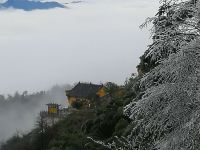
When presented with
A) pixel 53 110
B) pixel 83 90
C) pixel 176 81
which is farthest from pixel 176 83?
pixel 83 90

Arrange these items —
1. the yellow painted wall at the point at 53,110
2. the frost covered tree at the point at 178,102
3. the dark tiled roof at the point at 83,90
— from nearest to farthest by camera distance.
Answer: the frost covered tree at the point at 178,102 → the yellow painted wall at the point at 53,110 → the dark tiled roof at the point at 83,90

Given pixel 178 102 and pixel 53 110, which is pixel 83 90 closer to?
pixel 53 110

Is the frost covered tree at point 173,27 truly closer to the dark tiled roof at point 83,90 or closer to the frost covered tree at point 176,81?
the frost covered tree at point 176,81

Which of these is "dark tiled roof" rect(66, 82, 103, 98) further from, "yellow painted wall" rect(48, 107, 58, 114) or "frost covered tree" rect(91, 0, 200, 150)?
"frost covered tree" rect(91, 0, 200, 150)

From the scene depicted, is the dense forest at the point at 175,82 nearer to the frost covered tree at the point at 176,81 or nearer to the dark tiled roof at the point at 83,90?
the frost covered tree at the point at 176,81

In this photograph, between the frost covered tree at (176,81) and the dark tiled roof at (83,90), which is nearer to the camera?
the frost covered tree at (176,81)

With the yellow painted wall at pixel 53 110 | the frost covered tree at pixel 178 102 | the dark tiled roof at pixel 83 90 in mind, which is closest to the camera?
the frost covered tree at pixel 178 102

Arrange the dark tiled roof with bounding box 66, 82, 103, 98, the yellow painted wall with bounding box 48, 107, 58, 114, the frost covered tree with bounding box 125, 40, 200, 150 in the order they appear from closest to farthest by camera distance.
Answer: the frost covered tree with bounding box 125, 40, 200, 150 < the yellow painted wall with bounding box 48, 107, 58, 114 < the dark tiled roof with bounding box 66, 82, 103, 98

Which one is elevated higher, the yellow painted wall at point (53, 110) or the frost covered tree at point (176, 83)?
the frost covered tree at point (176, 83)

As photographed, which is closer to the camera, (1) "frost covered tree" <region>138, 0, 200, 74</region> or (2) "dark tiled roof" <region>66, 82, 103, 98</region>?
(1) "frost covered tree" <region>138, 0, 200, 74</region>

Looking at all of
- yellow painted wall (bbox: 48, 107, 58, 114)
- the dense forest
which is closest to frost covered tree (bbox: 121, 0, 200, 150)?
the dense forest

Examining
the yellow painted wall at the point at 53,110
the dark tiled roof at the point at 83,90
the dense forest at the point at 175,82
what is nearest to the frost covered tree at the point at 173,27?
the dense forest at the point at 175,82

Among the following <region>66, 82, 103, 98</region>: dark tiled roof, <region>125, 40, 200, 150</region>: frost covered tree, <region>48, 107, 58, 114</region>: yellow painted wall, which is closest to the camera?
<region>125, 40, 200, 150</region>: frost covered tree

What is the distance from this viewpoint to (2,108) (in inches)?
5059
